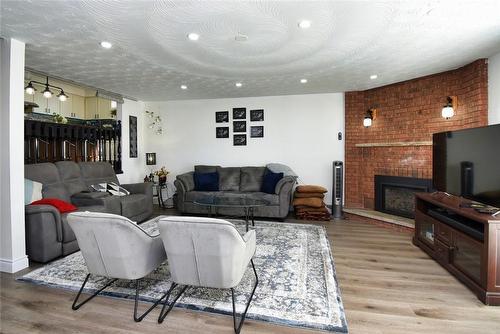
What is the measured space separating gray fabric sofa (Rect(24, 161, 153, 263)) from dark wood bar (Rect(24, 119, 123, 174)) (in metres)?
0.41

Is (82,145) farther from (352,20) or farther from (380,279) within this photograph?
(380,279)

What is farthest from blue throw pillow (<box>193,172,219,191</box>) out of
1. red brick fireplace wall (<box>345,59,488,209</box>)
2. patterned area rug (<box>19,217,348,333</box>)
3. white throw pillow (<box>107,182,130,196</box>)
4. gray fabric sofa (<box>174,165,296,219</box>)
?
red brick fireplace wall (<box>345,59,488,209</box>)

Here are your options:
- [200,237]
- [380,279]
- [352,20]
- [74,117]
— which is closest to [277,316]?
[200,237]

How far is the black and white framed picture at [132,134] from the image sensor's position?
5.57 metres

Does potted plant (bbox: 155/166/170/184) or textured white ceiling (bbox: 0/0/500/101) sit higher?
textured white ceiling (bbox: 0/0/500/101)

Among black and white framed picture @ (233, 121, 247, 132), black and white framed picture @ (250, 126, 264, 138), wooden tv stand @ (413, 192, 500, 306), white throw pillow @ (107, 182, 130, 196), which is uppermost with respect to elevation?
black and white framed picture @ (233, 121, 247, 132)

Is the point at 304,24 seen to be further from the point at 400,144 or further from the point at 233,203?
the point at 400,144

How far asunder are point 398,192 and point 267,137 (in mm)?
2631

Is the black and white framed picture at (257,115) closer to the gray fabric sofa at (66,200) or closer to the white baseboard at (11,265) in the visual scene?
the gray fabric sofa at (66,200)

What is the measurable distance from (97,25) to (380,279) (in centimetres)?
355

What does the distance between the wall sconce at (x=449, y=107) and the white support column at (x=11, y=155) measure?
16.8ft

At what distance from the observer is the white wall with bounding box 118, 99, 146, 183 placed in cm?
541

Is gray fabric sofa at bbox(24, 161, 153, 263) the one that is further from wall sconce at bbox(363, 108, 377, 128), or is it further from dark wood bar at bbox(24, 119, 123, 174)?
wall sconce at bbox(363, 108, 377, 128)

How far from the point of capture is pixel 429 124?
158 inches
